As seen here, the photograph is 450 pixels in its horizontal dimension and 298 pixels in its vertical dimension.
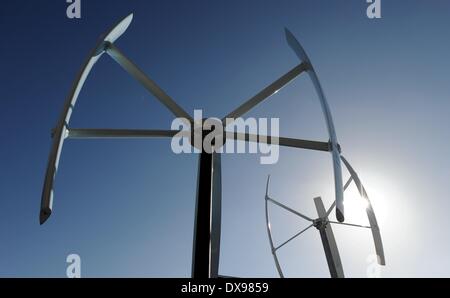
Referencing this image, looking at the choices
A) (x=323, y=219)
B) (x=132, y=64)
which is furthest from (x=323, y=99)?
(x=323, y=219)

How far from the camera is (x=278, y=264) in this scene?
34531mm

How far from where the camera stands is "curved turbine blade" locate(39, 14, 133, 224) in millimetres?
10745

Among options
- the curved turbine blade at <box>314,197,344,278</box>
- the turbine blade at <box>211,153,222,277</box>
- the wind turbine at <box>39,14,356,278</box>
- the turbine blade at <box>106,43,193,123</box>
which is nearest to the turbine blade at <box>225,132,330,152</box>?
the wind turbine at <box>39,14,356,278</box>

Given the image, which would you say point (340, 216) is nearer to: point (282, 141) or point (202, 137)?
point (282, 141)

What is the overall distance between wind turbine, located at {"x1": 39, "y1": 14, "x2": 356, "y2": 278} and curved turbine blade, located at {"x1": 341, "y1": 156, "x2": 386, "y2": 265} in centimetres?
870

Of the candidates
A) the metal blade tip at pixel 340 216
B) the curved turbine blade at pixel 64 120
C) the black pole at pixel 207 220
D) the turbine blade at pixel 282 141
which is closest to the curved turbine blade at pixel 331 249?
the turbine blade at pixel 282 141

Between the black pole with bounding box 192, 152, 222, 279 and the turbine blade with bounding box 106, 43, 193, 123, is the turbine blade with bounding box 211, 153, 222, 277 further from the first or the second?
the turbine blade with bounding box 106, 43, 193, 123

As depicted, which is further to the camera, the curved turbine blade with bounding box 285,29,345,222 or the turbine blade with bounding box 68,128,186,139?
the turbine blade with bounding box 68,128,186,139

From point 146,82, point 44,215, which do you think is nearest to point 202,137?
point 146,82

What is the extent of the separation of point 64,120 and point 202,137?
4.64 m

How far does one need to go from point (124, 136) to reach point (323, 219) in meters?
22.6

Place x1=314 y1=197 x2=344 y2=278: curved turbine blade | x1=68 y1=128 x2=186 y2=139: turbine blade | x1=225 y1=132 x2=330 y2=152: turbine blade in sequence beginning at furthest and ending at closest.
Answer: x1=314 y1=197 x2=344 y2=278: curved turbine blade → x1=225 y1=132 x2=330 y2=152: turbine blade → x1=68 y1=128 x2=186 y2=139: turbine blade

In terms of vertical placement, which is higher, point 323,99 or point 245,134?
point 323,99
